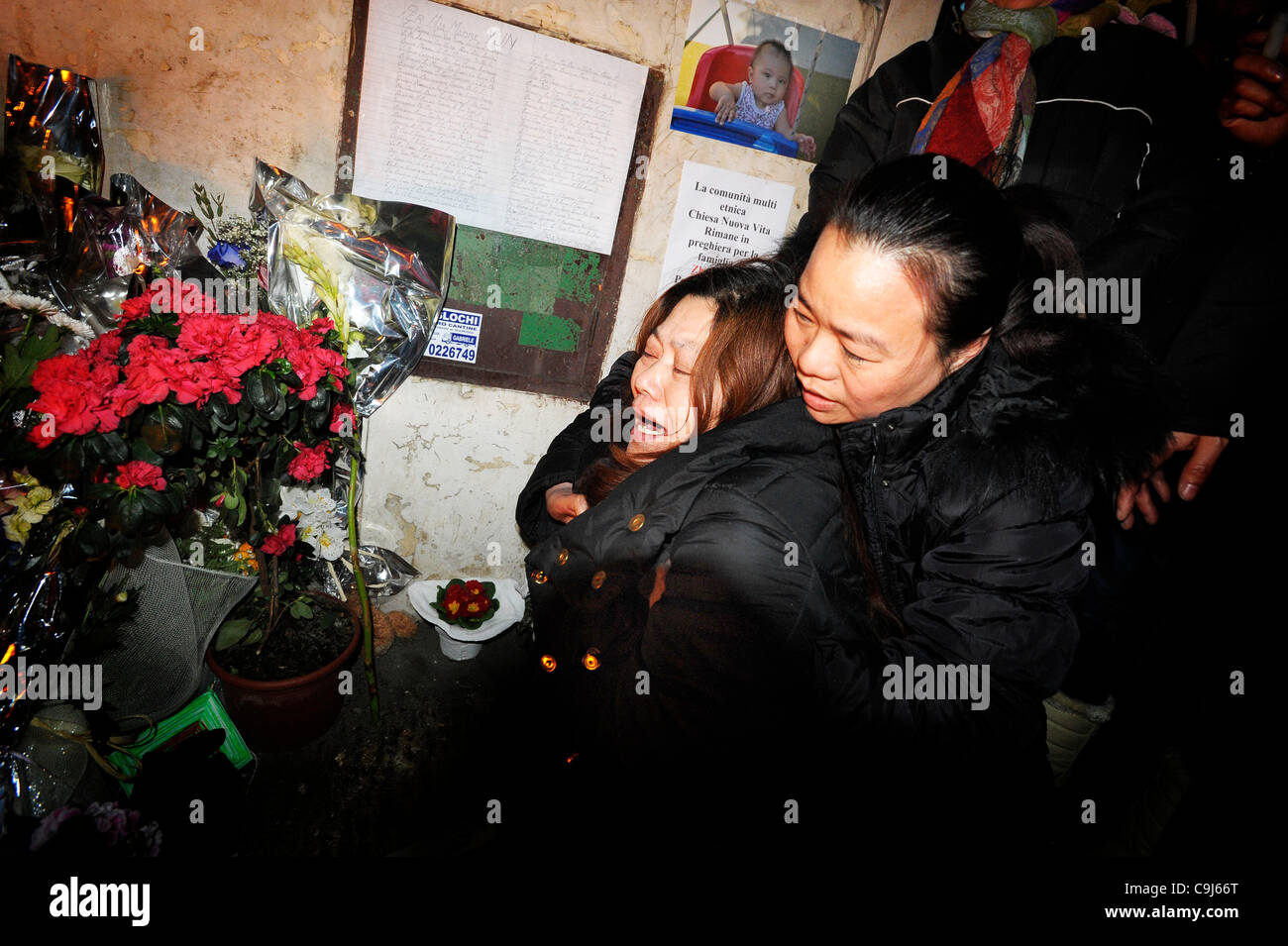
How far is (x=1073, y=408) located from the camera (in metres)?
1.42

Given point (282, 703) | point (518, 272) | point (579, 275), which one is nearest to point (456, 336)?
point (518, 272)

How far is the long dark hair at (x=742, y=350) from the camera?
5.55ft

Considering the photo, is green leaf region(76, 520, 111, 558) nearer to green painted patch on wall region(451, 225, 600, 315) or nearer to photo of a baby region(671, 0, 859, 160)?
green painted patch on wall region(451, 225, 600, 315)

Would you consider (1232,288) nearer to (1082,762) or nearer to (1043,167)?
(1043,167)

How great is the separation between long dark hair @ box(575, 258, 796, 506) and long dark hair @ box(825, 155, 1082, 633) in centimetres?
37

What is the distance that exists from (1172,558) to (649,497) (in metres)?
1.90

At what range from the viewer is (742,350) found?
171 cm

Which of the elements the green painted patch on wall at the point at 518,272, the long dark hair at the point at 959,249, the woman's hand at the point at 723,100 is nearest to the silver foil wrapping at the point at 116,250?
the green painted patch on wall at the point at 518,272

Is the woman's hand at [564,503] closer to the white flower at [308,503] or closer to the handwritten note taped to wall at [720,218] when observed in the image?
the white flower at [308,503]

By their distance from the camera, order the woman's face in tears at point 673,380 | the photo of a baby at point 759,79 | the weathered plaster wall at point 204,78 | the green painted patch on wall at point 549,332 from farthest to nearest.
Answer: the green painted patch on wall at point 549,332, the photo of a baby at point 759,79, the weathered plaster wall at point 204,78, the woman's face in tears at point 673,380

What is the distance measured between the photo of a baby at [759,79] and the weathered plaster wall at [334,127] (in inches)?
2.2

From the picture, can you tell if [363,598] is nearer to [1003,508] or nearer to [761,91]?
[1003,508]
